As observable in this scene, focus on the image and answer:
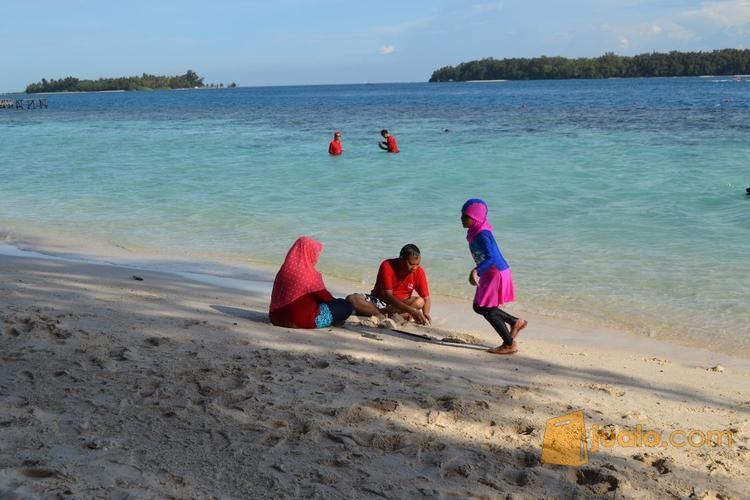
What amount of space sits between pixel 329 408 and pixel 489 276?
213 cm

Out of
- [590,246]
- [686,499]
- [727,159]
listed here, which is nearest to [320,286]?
[686,499]

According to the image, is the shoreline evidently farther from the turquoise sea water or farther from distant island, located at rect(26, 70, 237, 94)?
distant island, located at rect(26, 70, 237, 94)

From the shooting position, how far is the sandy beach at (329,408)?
3.48m

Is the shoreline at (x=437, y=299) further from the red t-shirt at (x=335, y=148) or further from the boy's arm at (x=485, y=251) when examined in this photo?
the red t-shirt at (x=335, y=148)

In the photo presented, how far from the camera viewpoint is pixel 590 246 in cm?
1055

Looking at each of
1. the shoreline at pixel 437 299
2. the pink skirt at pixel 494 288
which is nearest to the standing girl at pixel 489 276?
the pink skirt at pixel 494 288

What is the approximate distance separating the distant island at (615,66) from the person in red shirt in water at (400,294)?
140 meters

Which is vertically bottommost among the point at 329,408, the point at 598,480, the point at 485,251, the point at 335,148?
the point at 598,480

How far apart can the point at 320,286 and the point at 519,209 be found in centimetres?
780

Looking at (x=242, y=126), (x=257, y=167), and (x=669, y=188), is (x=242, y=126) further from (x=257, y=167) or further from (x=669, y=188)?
(x=669, y=188)

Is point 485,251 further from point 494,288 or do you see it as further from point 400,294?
point 400,294

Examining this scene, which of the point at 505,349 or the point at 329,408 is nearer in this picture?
the point at 329,408

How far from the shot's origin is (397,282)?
22.4 feet

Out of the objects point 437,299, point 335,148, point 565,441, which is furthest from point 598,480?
point 335,148
